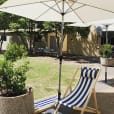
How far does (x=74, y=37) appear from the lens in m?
30.5

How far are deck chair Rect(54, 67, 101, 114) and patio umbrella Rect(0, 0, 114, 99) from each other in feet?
1.82

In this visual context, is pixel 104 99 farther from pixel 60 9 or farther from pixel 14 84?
pixel 14 84

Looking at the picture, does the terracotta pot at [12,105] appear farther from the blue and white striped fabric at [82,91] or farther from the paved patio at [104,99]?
the paved patio at [104,99]

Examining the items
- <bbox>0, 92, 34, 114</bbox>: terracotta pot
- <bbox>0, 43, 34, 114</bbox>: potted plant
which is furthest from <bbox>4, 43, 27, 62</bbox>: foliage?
<bbox>0, 92, 34, 114</bbox>: terracotta pot

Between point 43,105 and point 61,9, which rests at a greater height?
point 61,9

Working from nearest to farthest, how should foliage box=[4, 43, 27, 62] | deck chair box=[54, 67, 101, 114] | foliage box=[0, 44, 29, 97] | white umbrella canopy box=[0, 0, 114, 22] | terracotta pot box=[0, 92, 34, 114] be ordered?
terracotta pot box=[0, 92, 34, 114] < foliage box=[0, 44, 29, 97] < foliage box=[4, 43, 27, 62] < deck chair box=[54, 67, 101, 114] < white umbrella canopy box=[0, 0, 114, 22]

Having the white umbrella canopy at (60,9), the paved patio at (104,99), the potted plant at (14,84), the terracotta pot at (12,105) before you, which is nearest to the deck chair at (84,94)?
the paved patio at (104,99)

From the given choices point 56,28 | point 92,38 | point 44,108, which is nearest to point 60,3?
point 44,108

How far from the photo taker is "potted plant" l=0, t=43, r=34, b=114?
18.9ft

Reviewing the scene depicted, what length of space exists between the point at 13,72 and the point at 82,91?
2.19 m

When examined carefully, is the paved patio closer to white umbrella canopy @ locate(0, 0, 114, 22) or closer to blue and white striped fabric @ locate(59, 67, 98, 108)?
blue and white striped fabric @ locate(59, 67, 98, 108)

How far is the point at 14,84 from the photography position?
611 cm

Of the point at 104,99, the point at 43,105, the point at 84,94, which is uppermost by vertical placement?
the point at 84,94

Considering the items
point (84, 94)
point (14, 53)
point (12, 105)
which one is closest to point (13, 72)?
point (14, 53)
